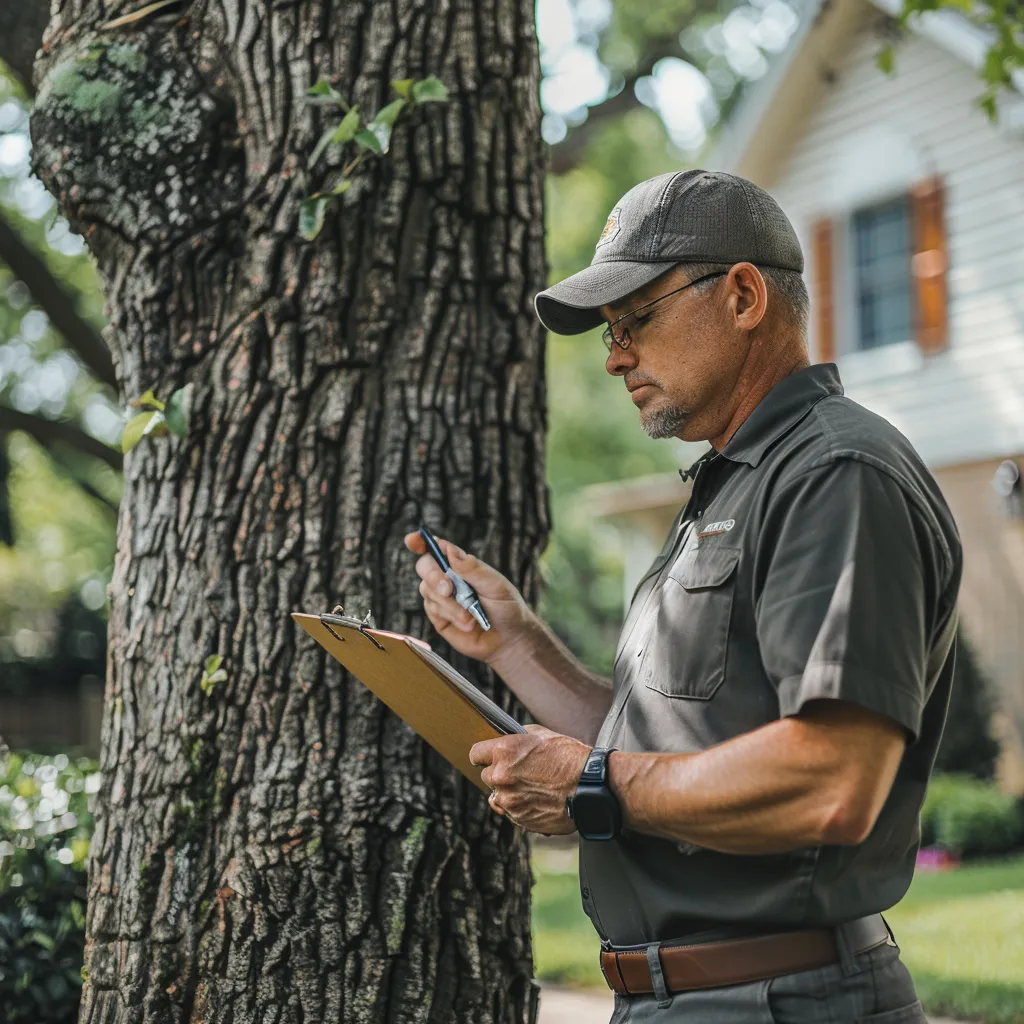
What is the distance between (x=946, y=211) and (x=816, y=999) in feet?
34.7

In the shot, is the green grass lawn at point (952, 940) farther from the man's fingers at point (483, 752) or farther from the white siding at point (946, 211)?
the man's fingers at point (483, 752)

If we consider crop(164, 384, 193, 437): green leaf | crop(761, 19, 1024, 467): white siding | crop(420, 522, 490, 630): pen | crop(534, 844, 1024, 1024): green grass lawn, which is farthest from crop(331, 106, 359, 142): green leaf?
crop(761, 19, 1024, 467): white siding

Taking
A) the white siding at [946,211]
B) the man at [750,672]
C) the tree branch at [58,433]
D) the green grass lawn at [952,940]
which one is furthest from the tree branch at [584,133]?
the man at [750,672]

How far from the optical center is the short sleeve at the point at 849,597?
1.71 meters

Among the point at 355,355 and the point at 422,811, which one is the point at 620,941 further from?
the point at 355,355

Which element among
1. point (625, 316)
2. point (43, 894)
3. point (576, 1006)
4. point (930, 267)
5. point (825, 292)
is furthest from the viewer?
point (825, 292)

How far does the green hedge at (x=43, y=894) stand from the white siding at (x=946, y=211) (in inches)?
345

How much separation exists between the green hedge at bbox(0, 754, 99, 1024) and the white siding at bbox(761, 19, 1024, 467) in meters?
8.76

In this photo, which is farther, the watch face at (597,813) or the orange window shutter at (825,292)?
the orange window shutter at (825,292)

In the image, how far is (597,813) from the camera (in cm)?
193

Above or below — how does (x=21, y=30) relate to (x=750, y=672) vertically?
above

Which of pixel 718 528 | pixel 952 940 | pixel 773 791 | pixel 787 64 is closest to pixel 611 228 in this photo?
pixel 718 528

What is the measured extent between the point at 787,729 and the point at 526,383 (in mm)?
1577

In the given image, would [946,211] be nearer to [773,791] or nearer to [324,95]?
[324,95]
